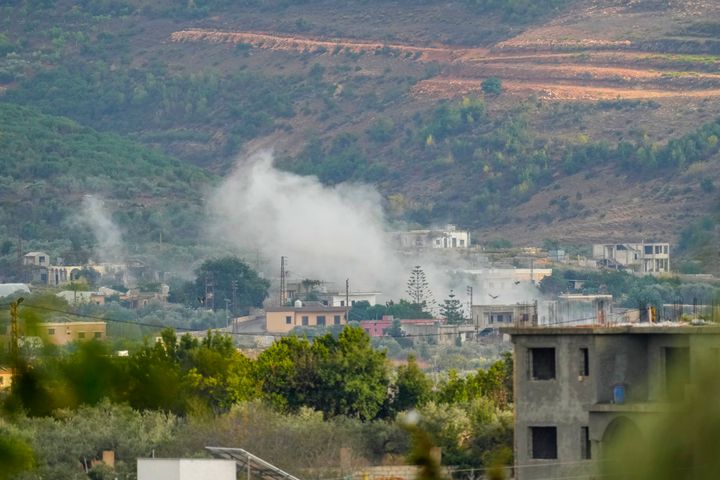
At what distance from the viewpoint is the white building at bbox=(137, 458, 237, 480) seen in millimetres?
26125

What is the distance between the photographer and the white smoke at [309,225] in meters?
138

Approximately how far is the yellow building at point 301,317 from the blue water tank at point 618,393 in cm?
7904

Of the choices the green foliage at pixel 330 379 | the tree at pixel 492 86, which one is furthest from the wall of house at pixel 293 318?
the tree at pixel 492 86

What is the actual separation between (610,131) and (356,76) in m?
33.9

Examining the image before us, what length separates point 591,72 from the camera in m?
175

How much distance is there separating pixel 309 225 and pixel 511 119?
103 feet

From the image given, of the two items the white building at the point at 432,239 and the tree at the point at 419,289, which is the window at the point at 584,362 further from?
the white building at the point at 432,239

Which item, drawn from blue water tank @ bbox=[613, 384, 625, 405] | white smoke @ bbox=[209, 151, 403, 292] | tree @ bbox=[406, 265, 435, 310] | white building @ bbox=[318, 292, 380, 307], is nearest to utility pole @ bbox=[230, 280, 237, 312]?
white building @ bbox=[318, 292, 380, 307]

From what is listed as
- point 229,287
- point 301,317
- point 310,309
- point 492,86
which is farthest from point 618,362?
point 492,86

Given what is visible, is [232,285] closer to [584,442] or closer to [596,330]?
[596,330]

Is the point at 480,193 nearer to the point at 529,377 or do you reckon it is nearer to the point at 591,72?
the point at 591,72

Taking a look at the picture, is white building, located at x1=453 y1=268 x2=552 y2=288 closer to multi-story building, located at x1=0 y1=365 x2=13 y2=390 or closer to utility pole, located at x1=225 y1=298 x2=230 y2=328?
utility pole, located at x1=225 y1=298 x2=230 y2=328

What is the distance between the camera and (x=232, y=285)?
123 metres

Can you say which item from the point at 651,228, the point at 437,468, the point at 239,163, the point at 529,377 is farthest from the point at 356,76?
→ the point at 437,468
